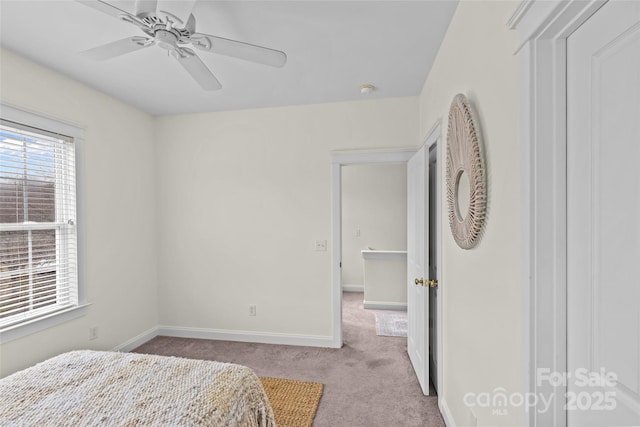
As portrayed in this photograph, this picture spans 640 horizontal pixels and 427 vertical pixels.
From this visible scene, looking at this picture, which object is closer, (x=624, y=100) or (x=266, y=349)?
(x=624, y=100)

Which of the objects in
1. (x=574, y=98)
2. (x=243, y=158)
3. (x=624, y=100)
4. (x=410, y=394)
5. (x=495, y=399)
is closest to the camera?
(x=624, y=100)

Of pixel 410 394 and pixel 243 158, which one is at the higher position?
pixel 243 158

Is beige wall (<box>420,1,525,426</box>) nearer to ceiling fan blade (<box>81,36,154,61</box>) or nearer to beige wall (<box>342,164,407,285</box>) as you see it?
ceiling fan blade (<box>81,36,154,61</box>)

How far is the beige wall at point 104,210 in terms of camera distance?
2.20 meters

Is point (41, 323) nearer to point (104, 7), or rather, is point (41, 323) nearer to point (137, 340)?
point (137, 340)

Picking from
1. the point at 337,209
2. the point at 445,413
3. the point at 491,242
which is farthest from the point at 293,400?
the point at 491,242

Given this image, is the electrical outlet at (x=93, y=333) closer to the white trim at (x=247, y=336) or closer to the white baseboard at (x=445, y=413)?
the white trim at (x=247, y=336)

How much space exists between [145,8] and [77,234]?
209cm

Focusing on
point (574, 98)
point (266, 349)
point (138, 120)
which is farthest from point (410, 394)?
point (138, 120)

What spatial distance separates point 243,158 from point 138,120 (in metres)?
1.16

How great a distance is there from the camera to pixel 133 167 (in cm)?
314

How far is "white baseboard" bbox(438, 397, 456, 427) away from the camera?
1.87 metres

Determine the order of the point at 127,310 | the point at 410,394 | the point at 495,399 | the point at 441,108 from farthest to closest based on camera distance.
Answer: the point at 127,310 < the point at 410,394 < the point at 441,108 < the point at 495,399

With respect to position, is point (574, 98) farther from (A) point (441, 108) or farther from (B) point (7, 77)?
(B) point (7, 77)
